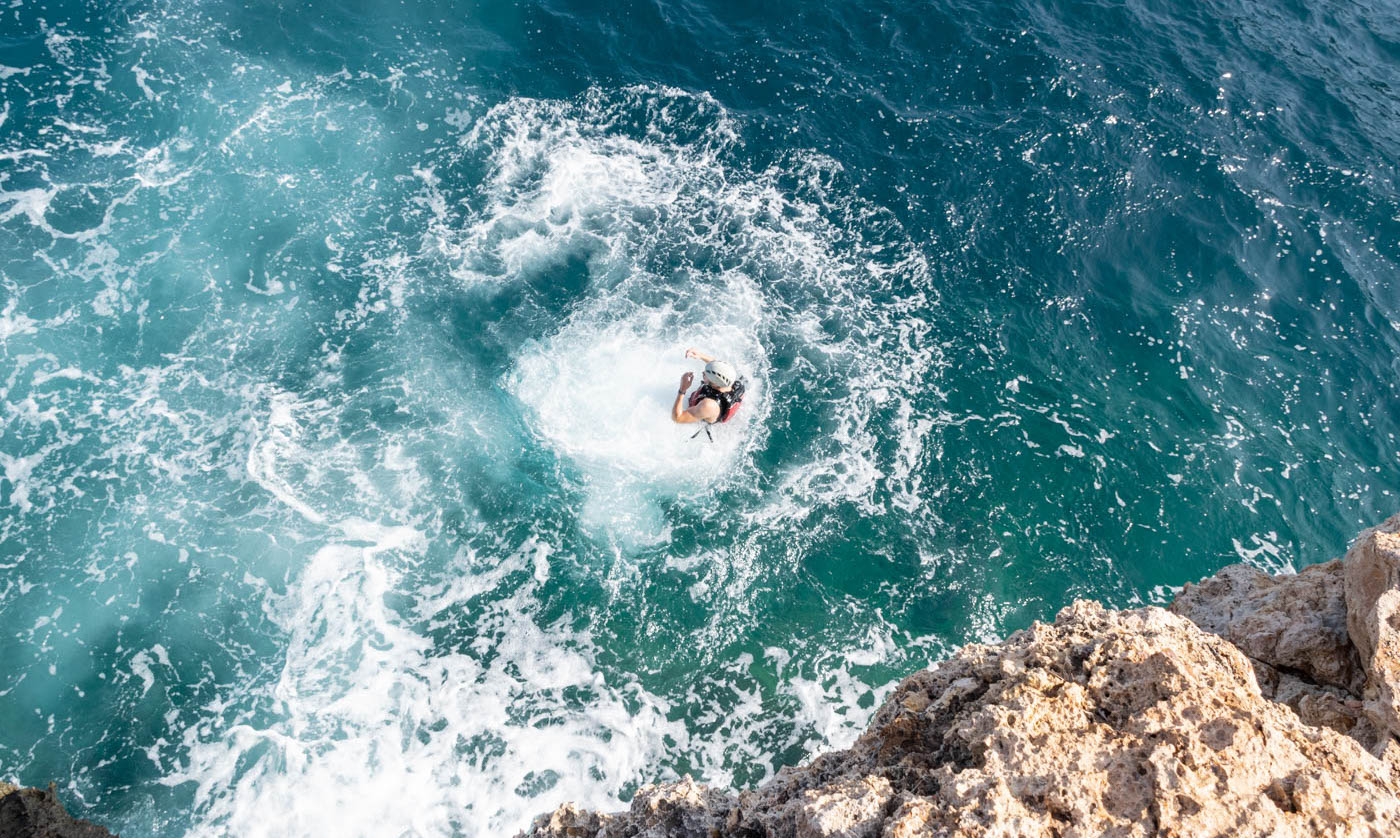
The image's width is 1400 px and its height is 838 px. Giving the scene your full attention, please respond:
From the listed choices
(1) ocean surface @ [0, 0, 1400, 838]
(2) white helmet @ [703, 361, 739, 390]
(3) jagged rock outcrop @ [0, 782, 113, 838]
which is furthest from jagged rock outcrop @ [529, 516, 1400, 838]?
(2) white helmet @ [703, 361, 739, 390]

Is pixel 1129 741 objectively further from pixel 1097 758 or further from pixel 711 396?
pixel 711 396

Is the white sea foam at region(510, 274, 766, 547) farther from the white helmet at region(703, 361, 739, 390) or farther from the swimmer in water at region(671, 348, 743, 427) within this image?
the white helmet at region(703, 361, 739, 390)

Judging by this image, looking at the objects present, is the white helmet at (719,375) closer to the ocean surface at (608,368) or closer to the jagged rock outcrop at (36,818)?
the ocean surface at (608,368)

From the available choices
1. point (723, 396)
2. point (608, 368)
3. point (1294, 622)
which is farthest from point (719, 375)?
point (1294, 622)

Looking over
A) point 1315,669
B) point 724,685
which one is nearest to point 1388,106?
point 1315,669

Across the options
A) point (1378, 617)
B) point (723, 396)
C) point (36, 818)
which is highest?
point (1378, 617)

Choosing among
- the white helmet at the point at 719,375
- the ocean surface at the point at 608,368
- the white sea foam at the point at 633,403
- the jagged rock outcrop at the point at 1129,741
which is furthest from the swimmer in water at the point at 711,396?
the jagged rock outcrop at the point at 1129,741
